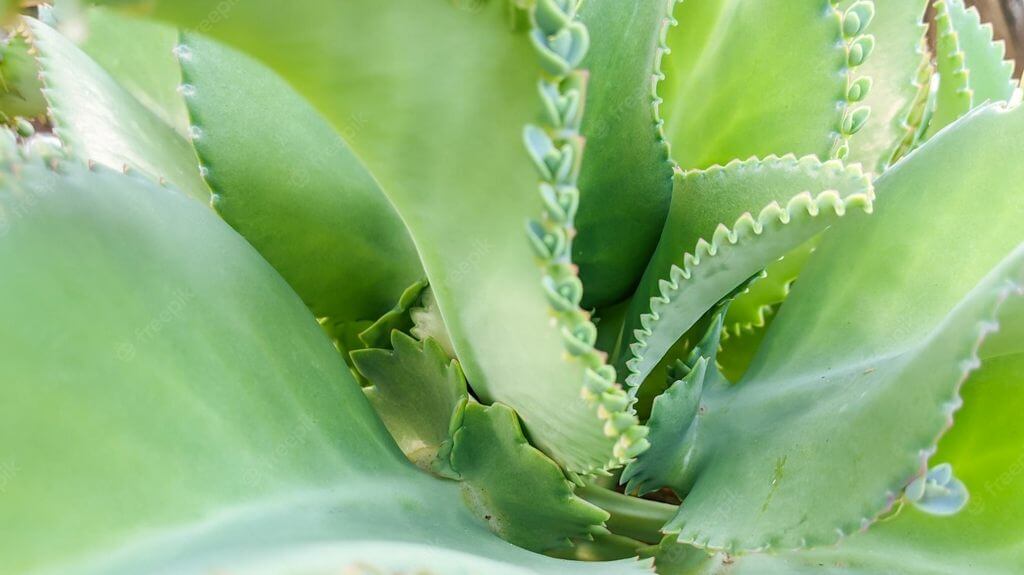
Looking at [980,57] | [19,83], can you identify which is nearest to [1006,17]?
[980,57]

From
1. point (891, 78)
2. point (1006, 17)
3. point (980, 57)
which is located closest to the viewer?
point (891, 78)

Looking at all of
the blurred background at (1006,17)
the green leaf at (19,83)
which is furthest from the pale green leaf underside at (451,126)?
the blurred background at (1006,17)

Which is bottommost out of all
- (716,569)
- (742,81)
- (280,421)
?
(716,569)

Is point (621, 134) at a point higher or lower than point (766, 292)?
higher

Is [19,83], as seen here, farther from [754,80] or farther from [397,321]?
[754,80]

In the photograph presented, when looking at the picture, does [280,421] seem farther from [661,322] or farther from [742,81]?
[742,81]

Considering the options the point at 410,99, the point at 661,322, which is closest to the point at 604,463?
the point at 661,322

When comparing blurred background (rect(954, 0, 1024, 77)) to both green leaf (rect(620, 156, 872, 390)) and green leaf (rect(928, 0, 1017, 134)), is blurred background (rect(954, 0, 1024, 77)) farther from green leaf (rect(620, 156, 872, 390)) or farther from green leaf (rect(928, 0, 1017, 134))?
green leaf (rect(620, 156, 872, 390))
